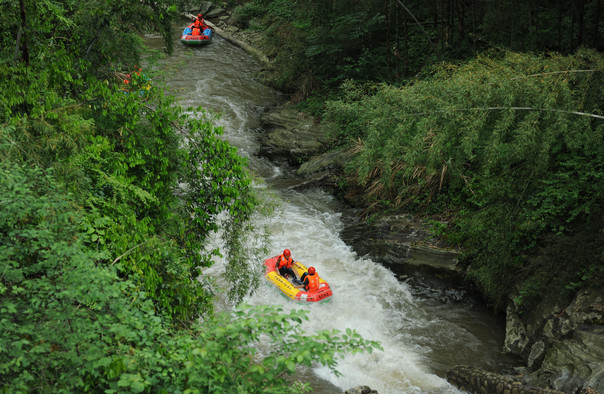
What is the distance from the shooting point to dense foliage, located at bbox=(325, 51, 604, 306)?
8.90 meters

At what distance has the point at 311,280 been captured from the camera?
37.2 feet

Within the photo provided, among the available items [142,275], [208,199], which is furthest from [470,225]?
[142,275]

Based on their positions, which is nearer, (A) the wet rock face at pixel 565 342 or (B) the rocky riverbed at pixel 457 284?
(A) the wet rock face at pixel 565 342

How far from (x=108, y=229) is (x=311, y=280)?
6.51m

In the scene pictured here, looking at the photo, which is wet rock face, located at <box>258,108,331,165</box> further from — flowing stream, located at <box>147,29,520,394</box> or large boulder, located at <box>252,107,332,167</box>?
flowing stream, located at <box>147,29,520,394</box>

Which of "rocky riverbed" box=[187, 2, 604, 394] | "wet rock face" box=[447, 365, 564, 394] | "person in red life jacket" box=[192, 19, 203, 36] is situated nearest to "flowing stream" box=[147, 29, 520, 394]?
"wet rock face" box=[447, 365, 564, 394]

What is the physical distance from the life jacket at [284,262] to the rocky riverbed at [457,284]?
2.11 m

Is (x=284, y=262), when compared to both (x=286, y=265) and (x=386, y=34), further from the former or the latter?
(x=386, y=34)

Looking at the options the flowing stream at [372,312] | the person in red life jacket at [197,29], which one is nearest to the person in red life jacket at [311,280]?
the flowing stream at [372,312]

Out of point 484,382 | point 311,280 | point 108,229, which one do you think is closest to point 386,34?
point 311,280

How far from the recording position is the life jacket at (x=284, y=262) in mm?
12016

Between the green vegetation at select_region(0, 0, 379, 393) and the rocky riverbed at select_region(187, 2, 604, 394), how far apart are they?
4.06 meters

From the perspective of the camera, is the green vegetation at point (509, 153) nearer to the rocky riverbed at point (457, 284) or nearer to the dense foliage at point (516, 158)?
the dense foliage at point (516, 158)

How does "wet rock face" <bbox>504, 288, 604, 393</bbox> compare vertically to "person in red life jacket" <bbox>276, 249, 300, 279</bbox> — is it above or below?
above
